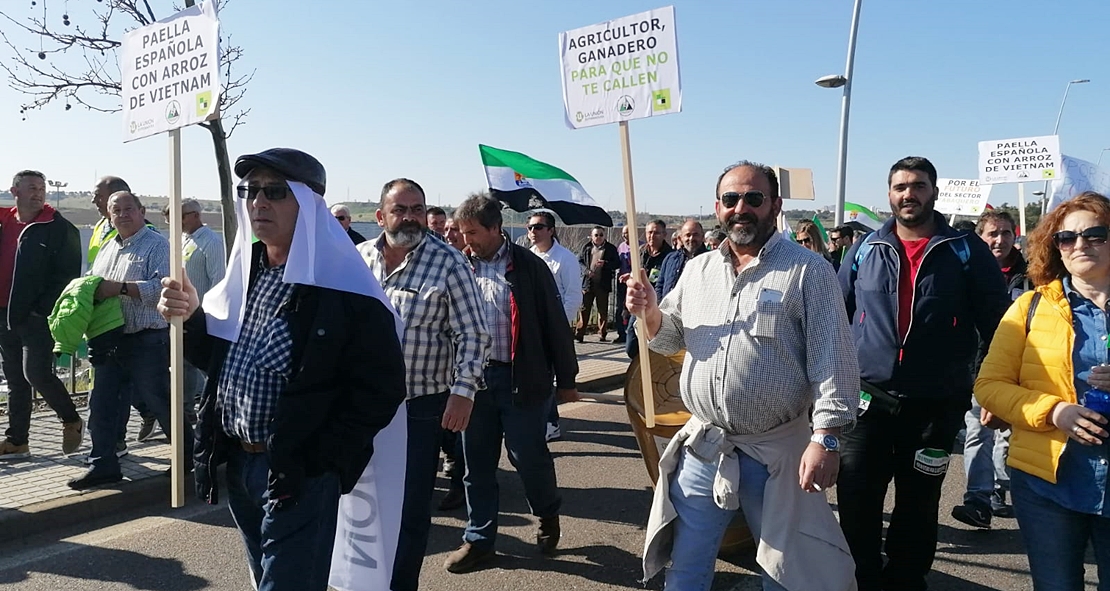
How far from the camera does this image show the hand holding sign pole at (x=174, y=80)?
3373 mm

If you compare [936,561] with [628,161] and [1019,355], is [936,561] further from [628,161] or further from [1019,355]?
[628,161]

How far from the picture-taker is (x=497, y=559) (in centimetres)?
431

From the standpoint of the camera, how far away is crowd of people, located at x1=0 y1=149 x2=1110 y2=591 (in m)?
2.46

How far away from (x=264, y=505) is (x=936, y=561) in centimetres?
355

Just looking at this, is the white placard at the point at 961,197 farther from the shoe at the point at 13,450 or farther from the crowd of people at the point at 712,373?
the shoe at the point at 13,450

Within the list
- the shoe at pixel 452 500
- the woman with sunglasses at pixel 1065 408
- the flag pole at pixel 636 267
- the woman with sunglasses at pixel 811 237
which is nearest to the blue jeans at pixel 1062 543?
the woman with sunglasses at pixel 1065 408

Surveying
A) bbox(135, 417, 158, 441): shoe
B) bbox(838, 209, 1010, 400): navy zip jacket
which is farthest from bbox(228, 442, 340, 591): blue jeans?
bbox(135, 417, 158, 441): shoe

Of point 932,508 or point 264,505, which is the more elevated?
point 264,505

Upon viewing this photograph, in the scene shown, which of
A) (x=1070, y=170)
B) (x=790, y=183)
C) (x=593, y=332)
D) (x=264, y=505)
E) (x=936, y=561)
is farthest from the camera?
(x=593, y=332)

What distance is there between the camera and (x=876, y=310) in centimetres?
360

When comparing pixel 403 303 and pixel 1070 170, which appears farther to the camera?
pixel 1070 170

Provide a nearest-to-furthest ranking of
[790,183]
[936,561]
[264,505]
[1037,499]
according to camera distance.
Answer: [264,505] < [1037,499] < [936,561] < [790,183]

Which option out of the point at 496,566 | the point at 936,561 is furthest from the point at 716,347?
the point at 936,561

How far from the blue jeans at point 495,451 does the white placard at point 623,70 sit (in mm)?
1424
